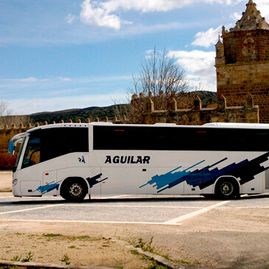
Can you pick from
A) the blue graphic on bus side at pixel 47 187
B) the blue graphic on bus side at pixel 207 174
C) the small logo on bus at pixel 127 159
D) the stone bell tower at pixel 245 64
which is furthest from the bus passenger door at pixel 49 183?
the stone bell tower at pixel 245 64

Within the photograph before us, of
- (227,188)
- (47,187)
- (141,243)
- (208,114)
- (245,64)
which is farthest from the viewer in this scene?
(245,64)

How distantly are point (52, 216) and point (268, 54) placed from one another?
104 feet

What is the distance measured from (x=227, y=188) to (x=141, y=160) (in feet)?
11.3

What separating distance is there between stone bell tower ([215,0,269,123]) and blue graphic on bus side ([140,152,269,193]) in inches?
859

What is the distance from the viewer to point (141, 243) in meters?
10.4

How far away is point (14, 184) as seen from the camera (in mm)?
20500

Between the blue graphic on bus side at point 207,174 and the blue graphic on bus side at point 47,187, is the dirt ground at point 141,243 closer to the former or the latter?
the blue graphic on bus side at point 47,187

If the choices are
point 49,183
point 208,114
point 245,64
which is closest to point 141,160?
point 49,183

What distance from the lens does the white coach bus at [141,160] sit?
20562 millimetres

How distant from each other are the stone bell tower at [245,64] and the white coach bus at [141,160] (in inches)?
864

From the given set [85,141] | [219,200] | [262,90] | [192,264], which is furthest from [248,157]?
[262,90]

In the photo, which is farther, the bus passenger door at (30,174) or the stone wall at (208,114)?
the stone wall at (208,114)

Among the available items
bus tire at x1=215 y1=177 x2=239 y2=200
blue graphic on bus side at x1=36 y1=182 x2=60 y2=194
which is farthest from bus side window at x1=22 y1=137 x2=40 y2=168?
bus tire at x1=215 y1=177 x2=239 y2=200

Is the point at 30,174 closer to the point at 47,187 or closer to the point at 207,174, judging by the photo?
the point at 47,187
